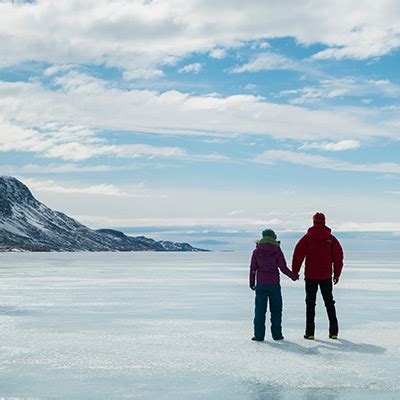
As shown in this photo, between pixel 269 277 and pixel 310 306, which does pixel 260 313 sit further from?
pixel 310 306

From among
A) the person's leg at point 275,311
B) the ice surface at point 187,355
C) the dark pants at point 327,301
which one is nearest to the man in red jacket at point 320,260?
the dark pants at point 327,301

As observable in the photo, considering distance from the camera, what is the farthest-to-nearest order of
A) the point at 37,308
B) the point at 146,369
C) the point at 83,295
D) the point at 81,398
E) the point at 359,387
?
the point at 83,295
the point at 37,308
the point at 146,369
the point at 359,387
the point at 81,398

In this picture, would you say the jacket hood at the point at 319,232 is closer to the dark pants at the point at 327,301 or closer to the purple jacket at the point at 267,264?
the purple jacket at the point at 267,264

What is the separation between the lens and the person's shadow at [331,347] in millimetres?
12875

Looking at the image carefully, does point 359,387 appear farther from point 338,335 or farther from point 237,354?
point 338,335

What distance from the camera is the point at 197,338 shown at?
14.6 m

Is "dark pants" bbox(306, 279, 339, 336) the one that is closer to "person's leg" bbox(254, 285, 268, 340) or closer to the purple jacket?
the purple jacket

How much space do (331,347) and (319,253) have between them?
2.27 meters

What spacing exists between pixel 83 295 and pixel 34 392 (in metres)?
18.5

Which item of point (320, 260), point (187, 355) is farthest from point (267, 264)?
point (187, 355)

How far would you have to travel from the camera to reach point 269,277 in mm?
14578

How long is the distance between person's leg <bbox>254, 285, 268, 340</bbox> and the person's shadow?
29 cm

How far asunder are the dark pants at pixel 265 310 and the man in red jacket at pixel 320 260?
691 millimetres

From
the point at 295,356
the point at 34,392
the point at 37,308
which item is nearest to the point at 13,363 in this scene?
the point at 34,392
